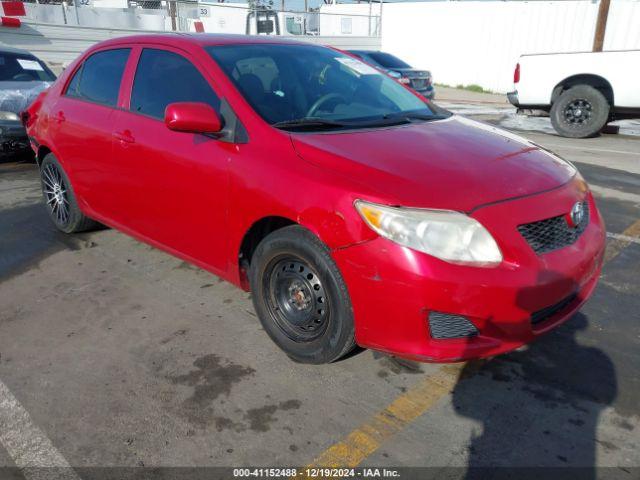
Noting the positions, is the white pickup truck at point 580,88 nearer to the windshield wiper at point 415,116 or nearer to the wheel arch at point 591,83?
the wheel arch at point 591,83

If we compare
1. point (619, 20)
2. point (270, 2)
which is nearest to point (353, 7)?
point (619, 20)

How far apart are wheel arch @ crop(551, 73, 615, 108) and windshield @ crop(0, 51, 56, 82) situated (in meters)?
8.87

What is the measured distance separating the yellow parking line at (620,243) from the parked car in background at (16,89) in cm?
711

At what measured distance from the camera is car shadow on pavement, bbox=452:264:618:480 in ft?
7.07

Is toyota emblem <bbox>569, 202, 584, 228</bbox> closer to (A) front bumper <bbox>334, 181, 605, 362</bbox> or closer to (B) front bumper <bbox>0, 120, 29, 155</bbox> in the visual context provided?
(A) front bumper <bbox>334, 181, 605, 362</bbox>

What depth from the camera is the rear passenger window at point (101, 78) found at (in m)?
3.75

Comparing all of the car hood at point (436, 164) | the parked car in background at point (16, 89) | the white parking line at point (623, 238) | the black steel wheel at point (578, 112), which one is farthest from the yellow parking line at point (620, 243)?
the parked car in background at point (16, 89)

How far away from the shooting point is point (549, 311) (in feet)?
8.20

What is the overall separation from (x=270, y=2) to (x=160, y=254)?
163 ft

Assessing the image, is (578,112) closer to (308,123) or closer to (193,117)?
(308,123)

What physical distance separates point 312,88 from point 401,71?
9965 millimetres

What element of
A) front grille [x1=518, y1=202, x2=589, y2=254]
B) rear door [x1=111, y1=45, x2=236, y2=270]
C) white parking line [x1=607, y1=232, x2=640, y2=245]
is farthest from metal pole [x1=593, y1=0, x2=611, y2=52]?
rear door [x1=111, y1=45, x2=236, y2=270]

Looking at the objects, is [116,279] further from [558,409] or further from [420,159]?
[558,409]

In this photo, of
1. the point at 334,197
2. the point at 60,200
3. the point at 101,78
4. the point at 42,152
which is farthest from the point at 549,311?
the point at 42,152
